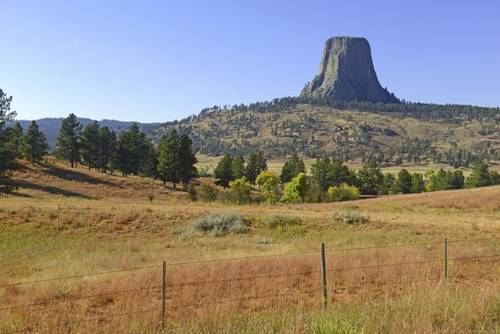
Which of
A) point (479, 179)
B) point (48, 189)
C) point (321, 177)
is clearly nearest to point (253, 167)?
point (321, 177)

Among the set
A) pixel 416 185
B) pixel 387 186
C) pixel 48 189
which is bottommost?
pixel 387 186

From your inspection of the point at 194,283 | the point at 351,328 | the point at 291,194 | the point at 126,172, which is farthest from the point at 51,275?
the point at 126,172

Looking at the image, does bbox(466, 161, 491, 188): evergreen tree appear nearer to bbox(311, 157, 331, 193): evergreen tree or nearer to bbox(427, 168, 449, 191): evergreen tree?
bbox(427, 168, 449, 191): evergreen tree

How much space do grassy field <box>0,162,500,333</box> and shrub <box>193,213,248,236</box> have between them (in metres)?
0.70

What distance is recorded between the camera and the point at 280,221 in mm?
31781

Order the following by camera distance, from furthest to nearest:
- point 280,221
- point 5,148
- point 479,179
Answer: point 479,179, point 5,148, point 280,221

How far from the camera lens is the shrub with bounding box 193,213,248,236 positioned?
96.4ft

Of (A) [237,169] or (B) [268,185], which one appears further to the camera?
(A) [237,169]

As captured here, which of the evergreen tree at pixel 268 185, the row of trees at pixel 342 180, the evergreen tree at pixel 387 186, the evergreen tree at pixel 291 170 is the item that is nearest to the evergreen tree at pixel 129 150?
the row of trees at pixel 342 180

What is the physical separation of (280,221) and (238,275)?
18.0 m

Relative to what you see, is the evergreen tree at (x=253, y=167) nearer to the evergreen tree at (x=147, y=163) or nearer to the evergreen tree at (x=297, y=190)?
the evergreen tree at (x=147, y=163)

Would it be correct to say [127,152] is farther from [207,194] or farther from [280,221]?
[280,221]

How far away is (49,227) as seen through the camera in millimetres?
28219

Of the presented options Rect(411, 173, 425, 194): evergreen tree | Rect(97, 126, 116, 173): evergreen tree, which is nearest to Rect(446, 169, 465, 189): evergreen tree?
Rect(411, 173, 425, 194): evergreen tree
